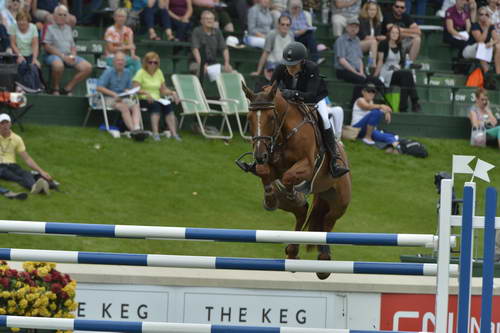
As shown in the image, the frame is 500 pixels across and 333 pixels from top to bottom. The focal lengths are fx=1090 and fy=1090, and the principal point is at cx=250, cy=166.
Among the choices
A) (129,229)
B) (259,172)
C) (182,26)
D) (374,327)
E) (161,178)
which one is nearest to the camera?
(129,229)

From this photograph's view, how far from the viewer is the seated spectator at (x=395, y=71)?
1752cm

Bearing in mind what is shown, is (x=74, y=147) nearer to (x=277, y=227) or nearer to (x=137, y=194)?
(x=137, y=194)

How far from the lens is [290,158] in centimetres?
910

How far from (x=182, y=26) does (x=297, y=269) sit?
1151cm

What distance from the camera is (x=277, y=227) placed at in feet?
43.5

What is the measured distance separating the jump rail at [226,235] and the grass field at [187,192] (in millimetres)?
5847

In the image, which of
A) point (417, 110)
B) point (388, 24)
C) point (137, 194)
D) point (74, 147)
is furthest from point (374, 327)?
point (388, 24)

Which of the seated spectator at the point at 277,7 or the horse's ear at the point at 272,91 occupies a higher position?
the horse's ear at the point at 272,91

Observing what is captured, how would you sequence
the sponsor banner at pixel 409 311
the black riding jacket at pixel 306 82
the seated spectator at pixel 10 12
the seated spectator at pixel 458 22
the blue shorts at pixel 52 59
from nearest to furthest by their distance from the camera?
the sponsor banner at pixel 409 311
the black riding jacket at pixel 306 82
the seated spectator at pixel 10 12
the blue shorts at pixel 52 59
the seated spectator at pixel 458 22

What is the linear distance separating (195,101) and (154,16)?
2.25 m

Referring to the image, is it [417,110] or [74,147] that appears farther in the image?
[417,110]

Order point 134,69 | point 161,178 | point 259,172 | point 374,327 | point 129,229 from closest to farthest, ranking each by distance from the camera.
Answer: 1. point 129,229
2. point 374,327
3. point 259,172
4. point 161,178
5. point 134,69

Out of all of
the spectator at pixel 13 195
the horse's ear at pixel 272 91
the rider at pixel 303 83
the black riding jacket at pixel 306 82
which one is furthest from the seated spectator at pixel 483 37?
the horse's ear at pixel 272 91

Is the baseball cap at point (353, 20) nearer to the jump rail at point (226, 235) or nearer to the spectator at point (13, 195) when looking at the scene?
the spectator at point (13, 195)
